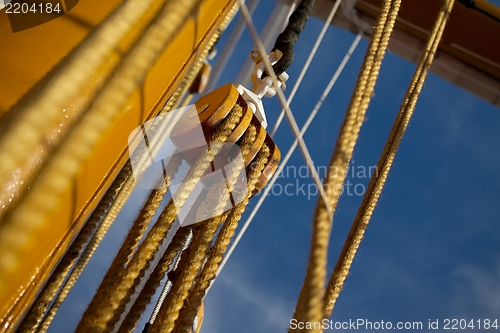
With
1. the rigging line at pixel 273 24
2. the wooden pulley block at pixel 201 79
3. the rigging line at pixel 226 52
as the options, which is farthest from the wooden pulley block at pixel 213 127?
the rigging line at pixel 226 52

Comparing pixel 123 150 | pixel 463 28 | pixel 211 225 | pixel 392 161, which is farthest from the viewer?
pixel 463 28

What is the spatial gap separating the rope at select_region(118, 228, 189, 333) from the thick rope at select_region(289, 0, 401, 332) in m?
0.25

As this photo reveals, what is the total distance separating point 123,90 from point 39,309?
0.48 metres

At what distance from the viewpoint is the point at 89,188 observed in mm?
655

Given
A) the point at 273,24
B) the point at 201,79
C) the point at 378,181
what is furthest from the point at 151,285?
the point at 273,24

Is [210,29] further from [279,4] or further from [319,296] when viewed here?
[279,4]

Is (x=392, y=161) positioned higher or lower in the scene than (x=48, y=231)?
higher

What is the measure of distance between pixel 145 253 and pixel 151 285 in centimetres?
9

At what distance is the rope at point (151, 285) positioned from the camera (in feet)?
2.36

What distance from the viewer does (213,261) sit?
78 centimetres

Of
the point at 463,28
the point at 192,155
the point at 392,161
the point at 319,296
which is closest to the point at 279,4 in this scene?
the point at 463,28

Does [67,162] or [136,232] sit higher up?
[67,162]

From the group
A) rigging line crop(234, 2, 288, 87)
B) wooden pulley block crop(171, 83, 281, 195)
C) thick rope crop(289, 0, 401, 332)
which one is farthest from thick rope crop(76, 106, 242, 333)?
rigging line crop(234, 2, 288, 87)

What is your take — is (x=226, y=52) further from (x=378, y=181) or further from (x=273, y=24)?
(x=378, y=181)
